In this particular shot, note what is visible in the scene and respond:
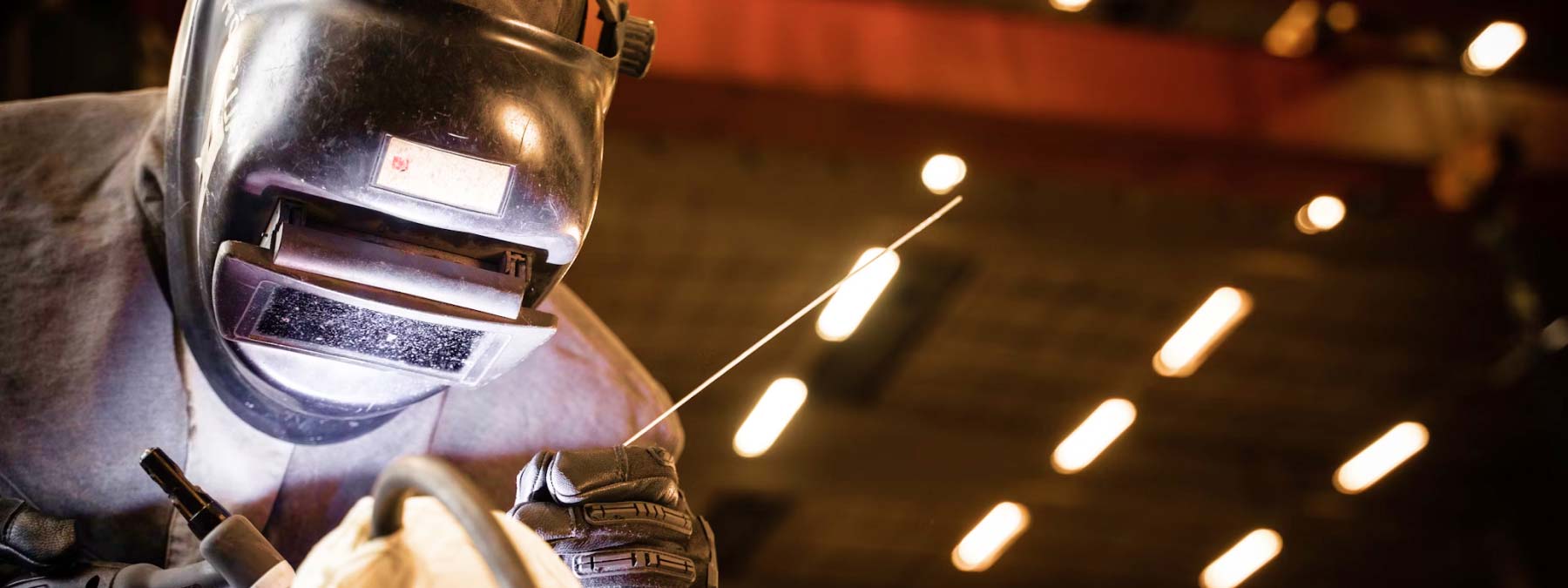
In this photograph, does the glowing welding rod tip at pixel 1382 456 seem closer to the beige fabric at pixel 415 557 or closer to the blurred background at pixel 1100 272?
the blurred background at pixel 1100 272

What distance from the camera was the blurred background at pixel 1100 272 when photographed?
4352mm

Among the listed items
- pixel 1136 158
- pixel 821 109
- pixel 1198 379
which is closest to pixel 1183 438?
pixel 1198 379

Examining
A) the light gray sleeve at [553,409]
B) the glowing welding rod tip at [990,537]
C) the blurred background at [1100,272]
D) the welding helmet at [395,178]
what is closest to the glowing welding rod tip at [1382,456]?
the blurred background at [1100,272]

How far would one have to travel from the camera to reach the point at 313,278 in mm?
949

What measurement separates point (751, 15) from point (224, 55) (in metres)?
3.29

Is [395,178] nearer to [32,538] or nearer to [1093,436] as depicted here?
[32,538]

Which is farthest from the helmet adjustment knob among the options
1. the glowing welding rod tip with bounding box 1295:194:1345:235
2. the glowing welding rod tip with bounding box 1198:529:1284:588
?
the glowing welding rod tip with bounding box 1198:529:1284:588

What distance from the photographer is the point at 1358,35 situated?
17.9 ft

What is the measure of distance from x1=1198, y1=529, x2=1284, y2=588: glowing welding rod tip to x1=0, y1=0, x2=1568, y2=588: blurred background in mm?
39

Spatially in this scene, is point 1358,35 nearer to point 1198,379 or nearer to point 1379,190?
point 1379,190

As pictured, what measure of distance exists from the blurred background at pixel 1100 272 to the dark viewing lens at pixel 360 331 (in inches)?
23.7

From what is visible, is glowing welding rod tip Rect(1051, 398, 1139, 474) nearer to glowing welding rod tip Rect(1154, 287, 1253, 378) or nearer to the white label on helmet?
glowing welding rod tip Rect(1154, 287, 1253, 378)

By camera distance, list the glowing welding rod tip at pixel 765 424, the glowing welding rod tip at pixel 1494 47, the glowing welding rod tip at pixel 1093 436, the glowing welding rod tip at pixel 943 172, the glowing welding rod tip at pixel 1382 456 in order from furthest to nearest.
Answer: the glowing welding rod tip at pixel 1382 456 < the glowing welding rod tip at pixel 1093 436 < the glowing welding rod tip at pixel 765 424 < the glowing welding rod tip at pixel 1494 47 < the glowing welding rod tip at pixel 943 172

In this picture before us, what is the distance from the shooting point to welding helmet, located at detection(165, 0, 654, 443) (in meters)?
0.95
